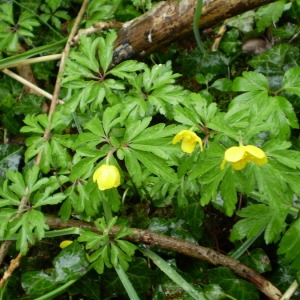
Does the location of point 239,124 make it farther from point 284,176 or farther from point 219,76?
point 219,76

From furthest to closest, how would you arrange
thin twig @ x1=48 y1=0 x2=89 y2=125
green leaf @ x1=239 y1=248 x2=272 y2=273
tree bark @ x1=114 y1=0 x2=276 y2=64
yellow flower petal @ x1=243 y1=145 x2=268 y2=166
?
thin twig @ x1=48 y1=0 x2=89 y2=125
tree bark @ x1=114 y1=0 x2=276 y2=64
green leaf @ x1=239 y1=248 x2=272 y2=273
yellow flower petal @ x1=243 y1=145 x2=268 y2=166

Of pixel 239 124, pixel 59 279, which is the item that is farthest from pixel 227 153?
pixel 59 279

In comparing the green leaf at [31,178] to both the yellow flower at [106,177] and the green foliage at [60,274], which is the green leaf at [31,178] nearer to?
the green foliage at [60,274]

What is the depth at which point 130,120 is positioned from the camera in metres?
2.21

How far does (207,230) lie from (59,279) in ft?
2.92

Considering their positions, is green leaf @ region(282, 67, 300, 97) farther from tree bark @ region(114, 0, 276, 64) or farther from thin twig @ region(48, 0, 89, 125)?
thin twig @ region(48, 0, 89, 125)

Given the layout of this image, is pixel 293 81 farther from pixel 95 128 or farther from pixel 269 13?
pixel 95 128

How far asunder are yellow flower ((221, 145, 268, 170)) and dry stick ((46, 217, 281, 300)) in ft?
2.38

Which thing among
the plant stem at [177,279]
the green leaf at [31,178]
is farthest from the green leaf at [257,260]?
the green leaf at [31,178]

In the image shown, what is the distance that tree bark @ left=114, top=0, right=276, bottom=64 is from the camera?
2475mm

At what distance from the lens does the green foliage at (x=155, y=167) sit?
1.91 meters

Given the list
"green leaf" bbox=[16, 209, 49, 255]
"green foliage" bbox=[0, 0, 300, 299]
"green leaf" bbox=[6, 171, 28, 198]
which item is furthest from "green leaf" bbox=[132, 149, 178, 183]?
"green leaf" bbox=[6, 171, 28, 198]

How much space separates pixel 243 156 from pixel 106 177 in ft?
1.88

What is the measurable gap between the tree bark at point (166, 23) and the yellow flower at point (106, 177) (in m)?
1.07
